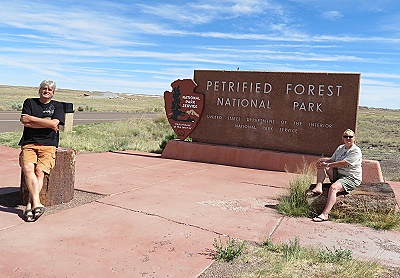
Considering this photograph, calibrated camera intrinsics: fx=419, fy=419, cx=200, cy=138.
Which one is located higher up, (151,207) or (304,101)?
(304,101)

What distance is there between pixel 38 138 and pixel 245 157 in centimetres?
581

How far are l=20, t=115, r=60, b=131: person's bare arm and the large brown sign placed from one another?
19.4 ft

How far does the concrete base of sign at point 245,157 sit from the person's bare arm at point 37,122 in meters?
5.57

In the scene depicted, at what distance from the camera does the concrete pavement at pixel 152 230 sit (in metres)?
3.97

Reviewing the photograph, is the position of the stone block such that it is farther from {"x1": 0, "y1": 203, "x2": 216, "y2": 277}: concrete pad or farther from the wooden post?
the wooden post

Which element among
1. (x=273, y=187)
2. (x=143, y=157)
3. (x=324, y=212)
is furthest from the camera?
(x=143, y=157)

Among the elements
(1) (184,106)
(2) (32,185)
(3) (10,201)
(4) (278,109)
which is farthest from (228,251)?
(1) (184,106)

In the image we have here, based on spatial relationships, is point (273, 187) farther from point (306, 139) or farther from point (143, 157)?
point (143, 157)

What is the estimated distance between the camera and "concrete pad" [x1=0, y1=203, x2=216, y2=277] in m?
3.84

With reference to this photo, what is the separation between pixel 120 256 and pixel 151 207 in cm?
184

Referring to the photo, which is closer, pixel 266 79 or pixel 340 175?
pixel 340 175

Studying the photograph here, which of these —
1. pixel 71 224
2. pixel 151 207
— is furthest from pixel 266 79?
pixel 71 224

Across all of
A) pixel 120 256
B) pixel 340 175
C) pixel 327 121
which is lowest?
pixel 120 256

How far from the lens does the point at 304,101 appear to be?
9.80 metres
